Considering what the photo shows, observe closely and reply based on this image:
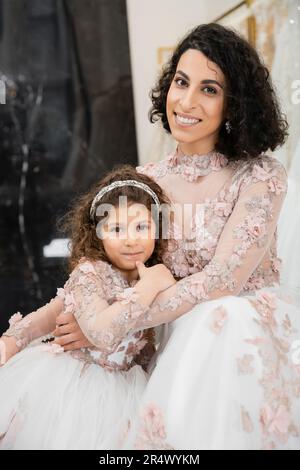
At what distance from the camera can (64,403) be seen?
1.61 metres

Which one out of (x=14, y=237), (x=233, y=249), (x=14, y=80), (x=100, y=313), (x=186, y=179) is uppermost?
(x=14, y=80)

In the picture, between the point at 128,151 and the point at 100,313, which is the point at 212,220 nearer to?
the point at 100,313

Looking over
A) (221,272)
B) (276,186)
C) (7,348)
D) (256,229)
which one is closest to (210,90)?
(276,186)

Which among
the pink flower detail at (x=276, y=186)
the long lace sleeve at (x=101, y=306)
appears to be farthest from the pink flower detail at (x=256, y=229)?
the long lace sleeve at (x=101, y=306)

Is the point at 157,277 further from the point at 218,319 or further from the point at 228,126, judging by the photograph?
the point at 228,126

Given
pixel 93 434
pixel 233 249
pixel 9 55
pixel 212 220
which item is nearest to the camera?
pixel 93 434

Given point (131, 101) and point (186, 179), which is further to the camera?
point (131, 101)

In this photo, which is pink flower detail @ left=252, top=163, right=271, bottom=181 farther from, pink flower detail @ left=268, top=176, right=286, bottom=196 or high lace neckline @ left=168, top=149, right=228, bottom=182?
high lace neckline @ left=168, top=149, right=228, bottom=182

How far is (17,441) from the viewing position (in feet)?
5.14

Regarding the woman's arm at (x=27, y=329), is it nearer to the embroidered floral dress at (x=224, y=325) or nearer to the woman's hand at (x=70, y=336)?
the woman's hand at (x=70, y=336)

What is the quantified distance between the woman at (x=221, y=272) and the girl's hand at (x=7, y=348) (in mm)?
151

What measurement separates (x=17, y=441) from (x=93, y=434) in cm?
19

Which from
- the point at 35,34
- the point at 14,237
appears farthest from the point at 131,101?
the point at 14,237

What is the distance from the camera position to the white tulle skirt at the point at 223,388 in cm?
141
